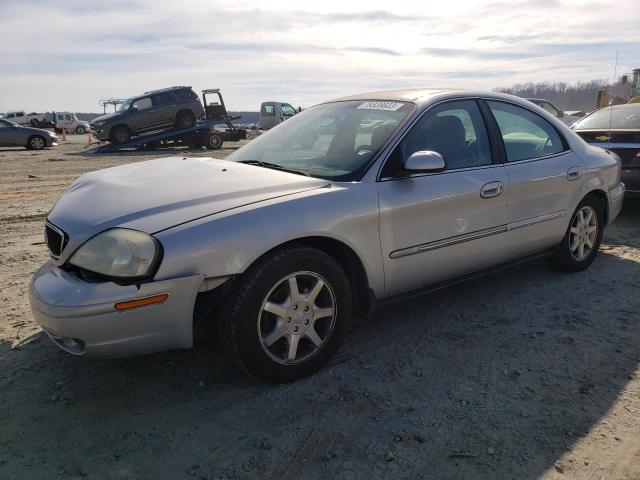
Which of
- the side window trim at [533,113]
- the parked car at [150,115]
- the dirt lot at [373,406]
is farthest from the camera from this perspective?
the parked car at [150,115]

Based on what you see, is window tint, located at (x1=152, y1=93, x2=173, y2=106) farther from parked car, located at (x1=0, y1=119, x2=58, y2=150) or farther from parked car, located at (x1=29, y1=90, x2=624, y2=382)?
parked car, located at (x1=29, y1=90, x2=624, y2=382)

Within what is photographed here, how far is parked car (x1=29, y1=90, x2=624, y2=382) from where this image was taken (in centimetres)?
239

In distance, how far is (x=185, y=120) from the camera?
65.3ft

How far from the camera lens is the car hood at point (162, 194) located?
2.53m

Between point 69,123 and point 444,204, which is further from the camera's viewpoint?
point 69,123

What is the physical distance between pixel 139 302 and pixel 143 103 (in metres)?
18.9

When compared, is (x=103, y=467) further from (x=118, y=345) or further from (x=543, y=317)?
(x=543, y=317)

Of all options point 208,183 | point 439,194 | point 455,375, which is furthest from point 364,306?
point 208,183

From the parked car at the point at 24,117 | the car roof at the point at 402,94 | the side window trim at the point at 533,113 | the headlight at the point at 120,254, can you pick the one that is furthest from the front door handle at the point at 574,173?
the parked car at the point at 24,117

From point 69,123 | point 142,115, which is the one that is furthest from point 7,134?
point 69,123

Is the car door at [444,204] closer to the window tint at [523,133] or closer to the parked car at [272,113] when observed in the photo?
the window tint at [523,133]

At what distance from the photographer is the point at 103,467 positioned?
85.9 inches

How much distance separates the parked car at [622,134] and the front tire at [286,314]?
4895 millimetres

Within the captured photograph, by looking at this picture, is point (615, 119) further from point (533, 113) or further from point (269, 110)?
point (269, 110)
